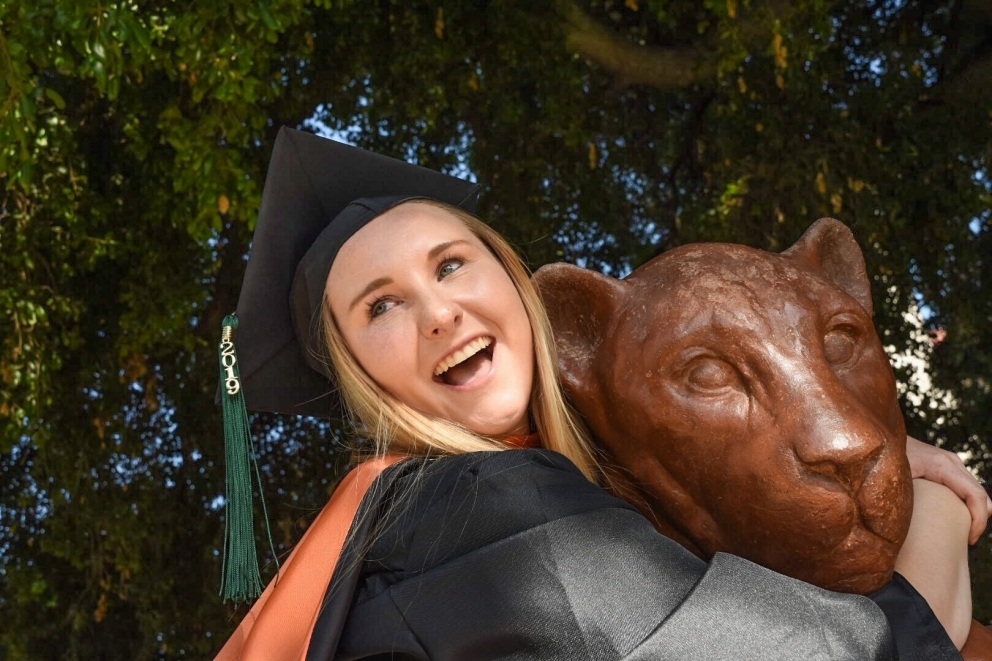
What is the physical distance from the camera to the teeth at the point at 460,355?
71.0 inches

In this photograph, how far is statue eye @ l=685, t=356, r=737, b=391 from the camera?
1.60m

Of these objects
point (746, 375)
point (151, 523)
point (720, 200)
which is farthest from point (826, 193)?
point (151, 523)

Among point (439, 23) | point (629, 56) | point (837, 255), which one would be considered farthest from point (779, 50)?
point (837, 255)

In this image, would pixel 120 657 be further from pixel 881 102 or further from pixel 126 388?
pixel 881 102

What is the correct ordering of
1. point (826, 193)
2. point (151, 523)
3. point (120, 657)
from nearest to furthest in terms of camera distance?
point (826, 193), point (151, 523), point (120, 657)

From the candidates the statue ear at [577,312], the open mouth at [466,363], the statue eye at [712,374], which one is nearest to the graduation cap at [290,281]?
the open mouth at [466,363]

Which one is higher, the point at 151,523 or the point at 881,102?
the point at 881,102

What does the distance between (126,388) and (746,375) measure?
496 cm

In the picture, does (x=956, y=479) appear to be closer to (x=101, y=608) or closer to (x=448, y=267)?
(x=448, y=267)

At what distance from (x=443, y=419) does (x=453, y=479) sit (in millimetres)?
253

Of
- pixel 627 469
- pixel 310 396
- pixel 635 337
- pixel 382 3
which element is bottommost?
pixel 627 469

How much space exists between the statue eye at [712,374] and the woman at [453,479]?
0.23m

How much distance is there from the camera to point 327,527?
166cm

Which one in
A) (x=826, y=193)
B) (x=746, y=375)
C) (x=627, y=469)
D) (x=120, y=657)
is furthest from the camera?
(x=120, y=657)
